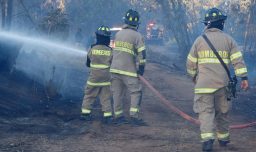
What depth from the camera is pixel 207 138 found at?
5145 millimetres

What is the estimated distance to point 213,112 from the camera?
527cm

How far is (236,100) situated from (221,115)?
5307mm

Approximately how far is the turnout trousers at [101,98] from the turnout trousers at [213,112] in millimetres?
2228

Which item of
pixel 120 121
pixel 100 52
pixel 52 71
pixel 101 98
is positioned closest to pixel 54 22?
pixel 52 71

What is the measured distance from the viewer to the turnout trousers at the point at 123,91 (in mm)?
6977

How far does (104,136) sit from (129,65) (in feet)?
5.37

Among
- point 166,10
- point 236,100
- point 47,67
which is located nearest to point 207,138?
point 236,100

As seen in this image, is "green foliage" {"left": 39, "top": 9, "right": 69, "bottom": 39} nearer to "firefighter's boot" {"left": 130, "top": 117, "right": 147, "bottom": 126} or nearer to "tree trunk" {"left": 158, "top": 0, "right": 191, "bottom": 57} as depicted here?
"tree trunk" {"left": 158, "top": 0, "right": 191, "bottom": 57}

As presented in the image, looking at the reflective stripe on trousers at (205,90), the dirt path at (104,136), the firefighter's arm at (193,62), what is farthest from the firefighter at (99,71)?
the reflective stripe on trousers at (205,90)

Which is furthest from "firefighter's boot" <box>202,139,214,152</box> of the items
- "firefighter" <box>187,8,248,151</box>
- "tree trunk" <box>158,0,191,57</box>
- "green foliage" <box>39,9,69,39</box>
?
"tree trunk" <box>158,0,191,57</box>

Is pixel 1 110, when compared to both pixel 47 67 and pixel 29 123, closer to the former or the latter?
pixel 29 123

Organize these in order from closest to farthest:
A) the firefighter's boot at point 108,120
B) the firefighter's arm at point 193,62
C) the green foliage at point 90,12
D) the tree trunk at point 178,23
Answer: the firefighter's arm at point 193,62
the firefighter's boot at point 108,120
the tree trunk at point 178,23
the green foliage at point 90,12

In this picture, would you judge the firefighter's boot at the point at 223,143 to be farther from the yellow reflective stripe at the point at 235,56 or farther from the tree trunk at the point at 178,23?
the tree trunk at the point at 178,23

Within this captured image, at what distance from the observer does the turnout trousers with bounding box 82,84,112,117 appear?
23.3ft
